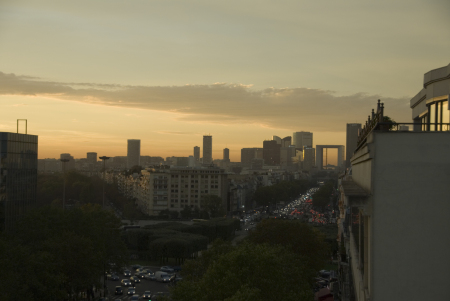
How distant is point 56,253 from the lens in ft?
98.2

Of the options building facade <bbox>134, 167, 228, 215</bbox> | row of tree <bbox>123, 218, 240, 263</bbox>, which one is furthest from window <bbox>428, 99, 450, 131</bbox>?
building facade <bbox>134, 167, 228, 215</bbox>

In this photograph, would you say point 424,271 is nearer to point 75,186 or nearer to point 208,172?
point 208,172

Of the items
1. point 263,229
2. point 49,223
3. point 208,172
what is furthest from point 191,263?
point 208,172

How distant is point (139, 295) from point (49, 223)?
890 cm

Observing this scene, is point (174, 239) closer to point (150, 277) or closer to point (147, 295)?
point (150, 277)

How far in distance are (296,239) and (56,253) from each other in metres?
16.4

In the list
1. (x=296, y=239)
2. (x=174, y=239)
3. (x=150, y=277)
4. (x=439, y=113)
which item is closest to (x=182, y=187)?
(x=174, y=239)

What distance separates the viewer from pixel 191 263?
28.4 meters

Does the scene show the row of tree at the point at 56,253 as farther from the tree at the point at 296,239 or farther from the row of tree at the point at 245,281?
the tree at the point at 296,239

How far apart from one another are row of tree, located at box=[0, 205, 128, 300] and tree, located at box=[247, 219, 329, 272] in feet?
39.0

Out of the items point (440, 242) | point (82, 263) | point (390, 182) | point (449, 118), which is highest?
point (449, 118)

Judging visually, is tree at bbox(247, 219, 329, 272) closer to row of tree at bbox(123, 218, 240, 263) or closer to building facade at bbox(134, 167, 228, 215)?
row of tree at bbox(123, 218, 240, 263)

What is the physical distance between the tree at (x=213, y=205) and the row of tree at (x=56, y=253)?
46.0 meters

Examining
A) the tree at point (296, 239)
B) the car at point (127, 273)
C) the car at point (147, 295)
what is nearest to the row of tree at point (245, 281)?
the tree at point (296, 239)
